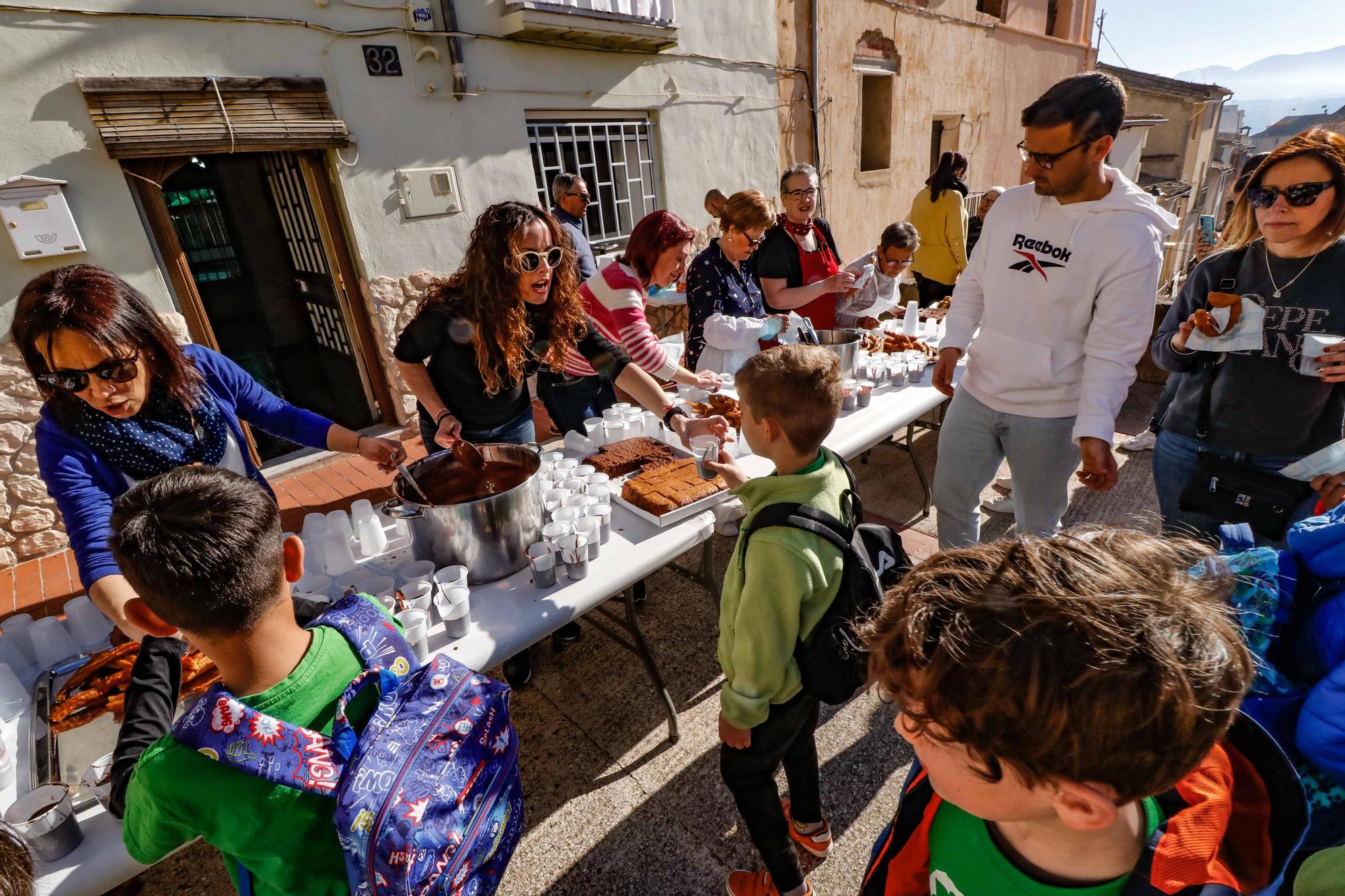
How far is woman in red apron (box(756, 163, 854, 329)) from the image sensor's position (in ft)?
11.5

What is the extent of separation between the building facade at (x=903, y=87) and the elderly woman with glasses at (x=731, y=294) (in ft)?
18.1

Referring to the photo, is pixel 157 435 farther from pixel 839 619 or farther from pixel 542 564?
pixel 839 619

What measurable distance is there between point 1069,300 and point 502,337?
1.89m

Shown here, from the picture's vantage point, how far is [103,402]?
60.3 inches

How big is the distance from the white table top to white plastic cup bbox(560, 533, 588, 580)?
0.03m

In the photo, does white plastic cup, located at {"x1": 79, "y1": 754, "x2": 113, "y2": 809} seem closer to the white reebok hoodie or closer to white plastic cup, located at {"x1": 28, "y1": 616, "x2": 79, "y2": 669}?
white plastic cup, located at {"x1": 28, "y1": 616, "x2": 79, "y2": 669}

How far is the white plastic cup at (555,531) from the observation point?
1.81 m

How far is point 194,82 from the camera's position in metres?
3.67

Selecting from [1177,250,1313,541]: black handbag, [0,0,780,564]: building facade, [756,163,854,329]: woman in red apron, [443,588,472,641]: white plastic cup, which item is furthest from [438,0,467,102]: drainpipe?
[1177,250,1313,541]: black handbag

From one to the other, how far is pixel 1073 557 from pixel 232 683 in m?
1.22

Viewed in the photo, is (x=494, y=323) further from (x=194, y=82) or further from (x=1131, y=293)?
(x=194, y=82)

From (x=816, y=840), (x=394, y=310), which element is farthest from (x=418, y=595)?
(x=394, y=310)

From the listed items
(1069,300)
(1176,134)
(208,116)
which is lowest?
(1069,300)

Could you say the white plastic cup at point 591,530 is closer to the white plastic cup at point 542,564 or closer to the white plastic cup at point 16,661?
the white plastic cup at point 542,564
